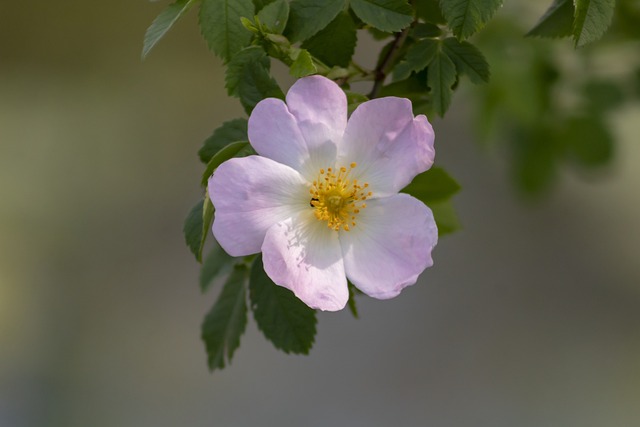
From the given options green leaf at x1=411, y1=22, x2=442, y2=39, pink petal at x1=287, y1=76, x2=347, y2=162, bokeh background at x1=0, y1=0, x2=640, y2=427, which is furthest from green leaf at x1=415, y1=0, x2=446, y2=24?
bokeh background at x1=0, y1=0, x2=640, y2=427

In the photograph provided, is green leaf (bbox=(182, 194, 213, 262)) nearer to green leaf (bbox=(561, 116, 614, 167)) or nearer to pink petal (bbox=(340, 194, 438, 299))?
pink petal (bbox=(340, 194, 438, 299))

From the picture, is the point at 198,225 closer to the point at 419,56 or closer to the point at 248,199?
the point at 248,199

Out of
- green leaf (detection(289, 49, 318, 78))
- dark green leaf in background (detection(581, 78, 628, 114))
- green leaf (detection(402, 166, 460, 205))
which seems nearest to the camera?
green leaf (detection(289, 49, 318, 78))

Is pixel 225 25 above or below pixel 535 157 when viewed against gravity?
below

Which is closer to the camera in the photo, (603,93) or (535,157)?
(603,93)

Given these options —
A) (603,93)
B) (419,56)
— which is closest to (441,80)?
(419,56)

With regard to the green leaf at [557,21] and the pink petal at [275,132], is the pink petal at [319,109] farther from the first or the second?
the green leaf at [557,21]
